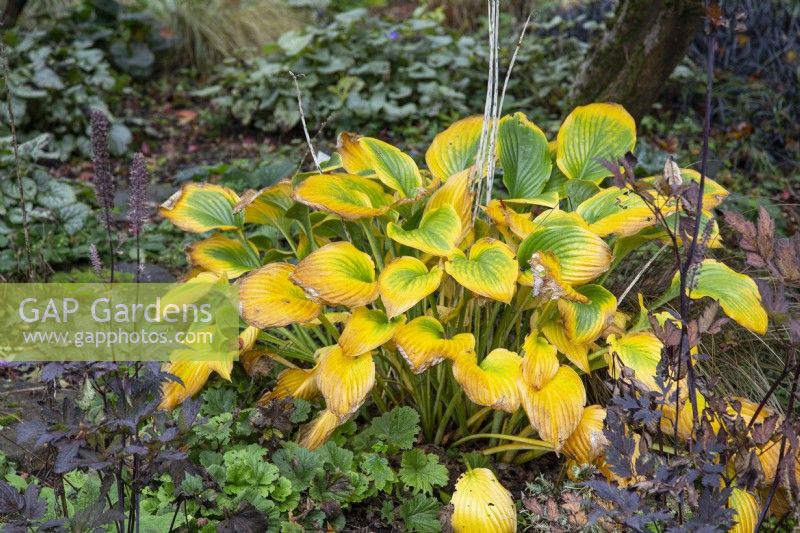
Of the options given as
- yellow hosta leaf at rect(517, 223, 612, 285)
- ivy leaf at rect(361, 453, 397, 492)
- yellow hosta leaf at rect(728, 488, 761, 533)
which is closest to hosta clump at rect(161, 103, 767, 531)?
yellow hosta leaf at rect(517, 223, 612, 285)

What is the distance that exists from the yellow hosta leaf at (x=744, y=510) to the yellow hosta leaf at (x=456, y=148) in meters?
1.12

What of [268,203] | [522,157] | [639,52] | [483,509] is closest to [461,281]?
[483,509]

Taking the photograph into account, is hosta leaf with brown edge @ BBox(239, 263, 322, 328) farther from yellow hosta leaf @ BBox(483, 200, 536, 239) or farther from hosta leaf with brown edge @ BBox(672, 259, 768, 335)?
hosta leaf with brown edge @ BBox(672, 259, 768, 335)

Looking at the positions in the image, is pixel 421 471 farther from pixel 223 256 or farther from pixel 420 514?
pixel 223 256

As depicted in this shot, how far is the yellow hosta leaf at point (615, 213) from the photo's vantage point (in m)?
2.00

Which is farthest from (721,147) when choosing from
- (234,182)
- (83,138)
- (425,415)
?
(83,138)

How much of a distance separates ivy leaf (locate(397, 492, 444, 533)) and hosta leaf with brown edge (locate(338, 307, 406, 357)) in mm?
384

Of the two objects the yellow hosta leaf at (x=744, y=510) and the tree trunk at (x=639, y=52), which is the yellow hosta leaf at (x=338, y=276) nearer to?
the yellow hosta leaf at (x=744, y=510)

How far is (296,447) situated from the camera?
205cm

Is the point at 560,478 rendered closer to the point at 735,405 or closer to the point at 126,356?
the point at 735,405

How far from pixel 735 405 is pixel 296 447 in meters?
1.02

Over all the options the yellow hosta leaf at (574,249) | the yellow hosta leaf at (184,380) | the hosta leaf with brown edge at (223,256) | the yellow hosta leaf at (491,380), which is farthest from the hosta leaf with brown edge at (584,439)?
the hosta leaf with brown edge at (223,256)

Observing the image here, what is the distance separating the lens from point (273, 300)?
2039 mm

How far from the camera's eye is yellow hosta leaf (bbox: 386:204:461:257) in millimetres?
1960
